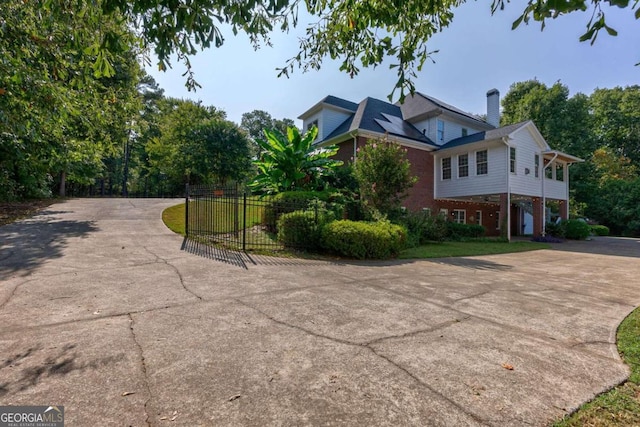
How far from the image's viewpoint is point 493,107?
2255cm

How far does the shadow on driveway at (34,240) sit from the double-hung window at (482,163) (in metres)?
18.7

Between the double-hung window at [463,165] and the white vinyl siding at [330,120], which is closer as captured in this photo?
the double-hung window at [463,165]

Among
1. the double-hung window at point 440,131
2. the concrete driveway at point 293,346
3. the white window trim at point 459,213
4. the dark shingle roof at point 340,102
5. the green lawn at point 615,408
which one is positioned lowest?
the green lawn at point 615,408

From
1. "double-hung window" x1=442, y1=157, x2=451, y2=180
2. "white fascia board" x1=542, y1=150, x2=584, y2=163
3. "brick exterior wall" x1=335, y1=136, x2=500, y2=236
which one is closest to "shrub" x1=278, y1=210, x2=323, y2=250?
"brick exterior wall" x1=335, y1=136, x2=500, y2=236

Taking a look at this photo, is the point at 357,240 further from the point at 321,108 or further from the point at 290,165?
the point at 321,108

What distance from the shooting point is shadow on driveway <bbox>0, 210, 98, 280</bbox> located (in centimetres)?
577

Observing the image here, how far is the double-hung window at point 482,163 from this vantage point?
1722 centimetres

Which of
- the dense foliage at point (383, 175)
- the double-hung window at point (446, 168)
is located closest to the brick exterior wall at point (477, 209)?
the double-hung window at point (446, 168)

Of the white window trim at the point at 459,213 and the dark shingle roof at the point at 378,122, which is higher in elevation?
the dark shingle roof at the point at 378,122

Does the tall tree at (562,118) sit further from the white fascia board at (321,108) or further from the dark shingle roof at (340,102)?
the white fascia board at (321,108)

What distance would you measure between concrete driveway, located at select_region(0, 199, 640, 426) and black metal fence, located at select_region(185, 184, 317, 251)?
2997mm

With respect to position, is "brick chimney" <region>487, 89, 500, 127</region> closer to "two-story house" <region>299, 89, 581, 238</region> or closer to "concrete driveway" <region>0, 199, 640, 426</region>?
"two-story house" <region>299, 89, 581, 238</region>

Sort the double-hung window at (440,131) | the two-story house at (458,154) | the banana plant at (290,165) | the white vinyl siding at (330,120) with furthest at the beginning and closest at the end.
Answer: the white vinyl siding at (330,120), the double-hung window at (440,131), the two-story house at (458,154), the banana plant at (290,165)

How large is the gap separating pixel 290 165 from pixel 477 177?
11594mm
